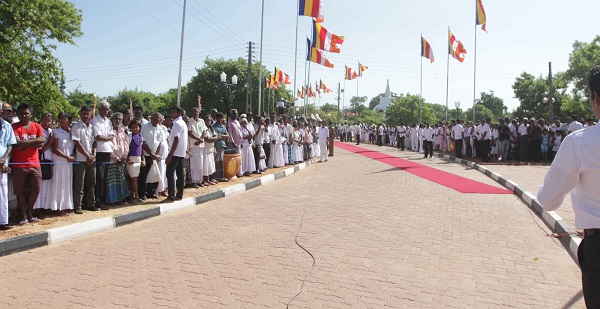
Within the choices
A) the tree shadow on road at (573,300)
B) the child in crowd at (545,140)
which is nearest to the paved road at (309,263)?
the tree shadow on road at (573,300)

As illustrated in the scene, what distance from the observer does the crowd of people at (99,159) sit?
6816mm

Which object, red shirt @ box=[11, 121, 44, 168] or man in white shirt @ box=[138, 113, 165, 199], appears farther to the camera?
man in white shirt @ box=[138, 113, 165, 199]

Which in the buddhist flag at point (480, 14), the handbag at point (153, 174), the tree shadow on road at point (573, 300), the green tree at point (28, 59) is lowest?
the tree shadow on road at point (573, 300)

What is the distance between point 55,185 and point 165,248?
9.84ft

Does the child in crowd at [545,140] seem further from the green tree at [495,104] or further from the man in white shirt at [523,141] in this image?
the green tree at [495,104]

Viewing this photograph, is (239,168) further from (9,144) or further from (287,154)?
(9,144)

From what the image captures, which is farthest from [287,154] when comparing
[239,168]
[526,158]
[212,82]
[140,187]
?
[212,82]

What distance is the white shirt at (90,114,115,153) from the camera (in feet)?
26.6

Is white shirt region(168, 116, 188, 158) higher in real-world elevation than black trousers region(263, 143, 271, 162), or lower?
higher

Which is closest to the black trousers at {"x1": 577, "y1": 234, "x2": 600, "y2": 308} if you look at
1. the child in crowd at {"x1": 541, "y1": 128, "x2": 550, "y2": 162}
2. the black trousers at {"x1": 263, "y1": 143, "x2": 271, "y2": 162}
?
the black trousers at {"x1": 263, "y1": 143, "x2": 271, "y2": 162}

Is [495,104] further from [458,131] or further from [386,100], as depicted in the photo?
[458,131]

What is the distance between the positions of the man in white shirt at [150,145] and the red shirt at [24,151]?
2.31 meters

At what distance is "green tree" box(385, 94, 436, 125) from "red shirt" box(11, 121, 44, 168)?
6365 centimetres

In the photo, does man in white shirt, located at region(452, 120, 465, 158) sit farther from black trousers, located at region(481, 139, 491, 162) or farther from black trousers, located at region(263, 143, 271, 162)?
black trousers, located at region(263, 143, 271, 162)
